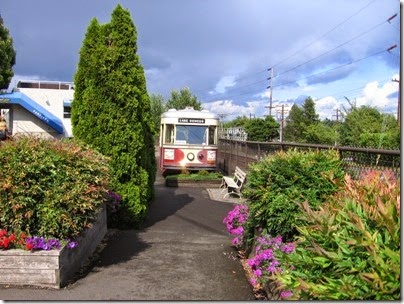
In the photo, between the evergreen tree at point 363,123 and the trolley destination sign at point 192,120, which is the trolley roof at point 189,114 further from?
the evergreen tree at point 363,123

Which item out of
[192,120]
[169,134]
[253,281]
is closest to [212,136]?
[192,120]

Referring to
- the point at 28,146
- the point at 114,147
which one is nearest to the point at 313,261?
the point at 28,146

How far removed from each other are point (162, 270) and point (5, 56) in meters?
20.0

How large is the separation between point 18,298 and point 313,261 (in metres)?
3.11

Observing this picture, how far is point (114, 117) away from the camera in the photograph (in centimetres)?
878

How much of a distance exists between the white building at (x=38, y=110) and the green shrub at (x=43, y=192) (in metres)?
29.3

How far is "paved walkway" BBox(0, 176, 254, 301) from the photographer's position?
4.96m

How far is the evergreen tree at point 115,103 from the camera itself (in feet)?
28.7

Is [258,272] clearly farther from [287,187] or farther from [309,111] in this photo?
[309,111]

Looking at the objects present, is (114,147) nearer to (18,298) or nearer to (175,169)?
(18,298)

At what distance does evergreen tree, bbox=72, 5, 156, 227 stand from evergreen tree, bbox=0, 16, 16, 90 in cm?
1514

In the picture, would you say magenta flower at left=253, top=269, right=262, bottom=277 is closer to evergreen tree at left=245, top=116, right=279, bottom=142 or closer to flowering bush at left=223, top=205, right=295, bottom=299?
flowering bush at left=223, top=205, right=295, bottom=299

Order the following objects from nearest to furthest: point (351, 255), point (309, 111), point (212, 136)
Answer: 1. point (351, 255)
2. point (212, 136)
3. point (309, 111)

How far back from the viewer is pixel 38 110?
3600cm
